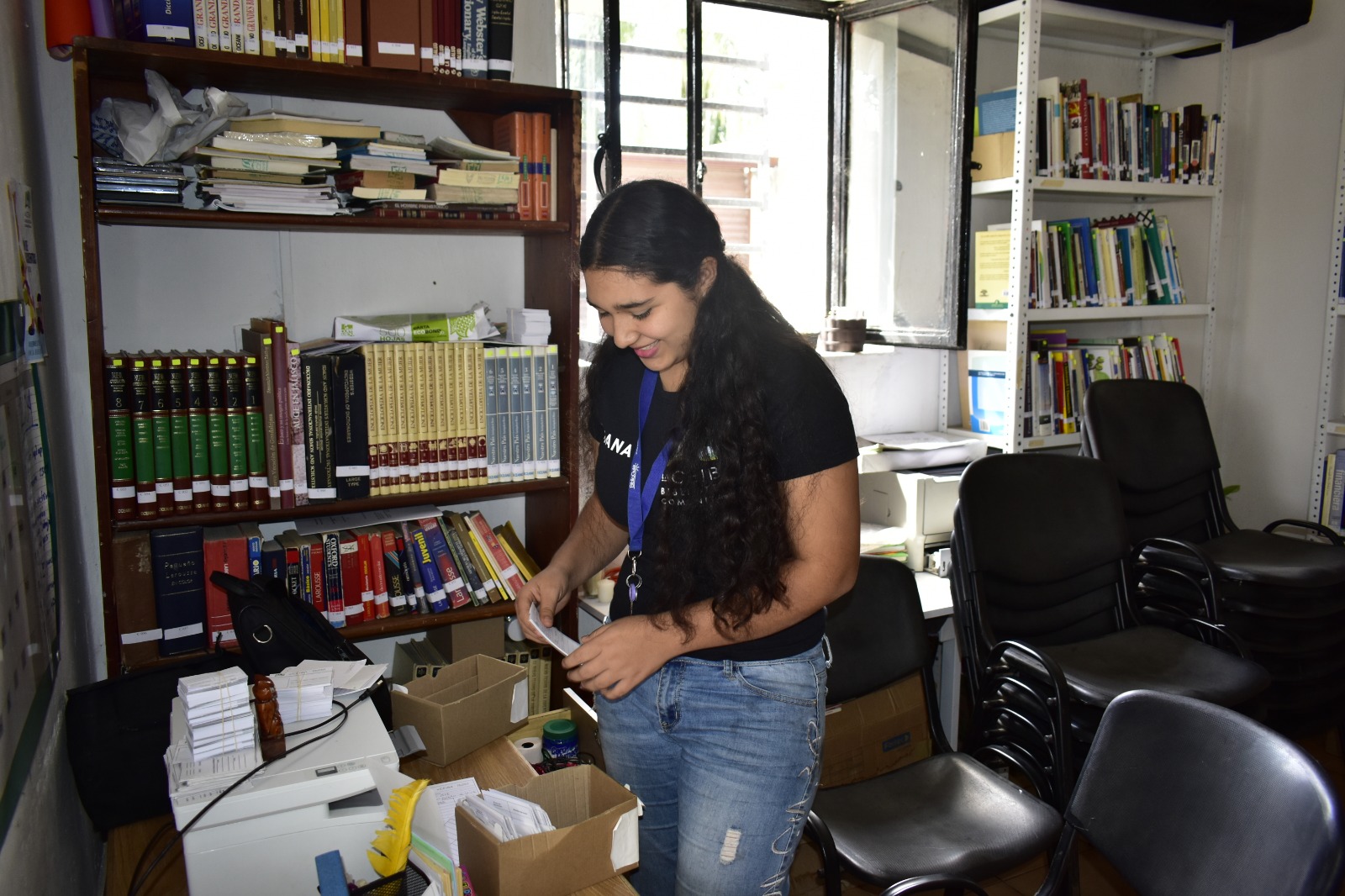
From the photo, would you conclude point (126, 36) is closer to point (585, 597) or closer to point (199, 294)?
point (199, 294)

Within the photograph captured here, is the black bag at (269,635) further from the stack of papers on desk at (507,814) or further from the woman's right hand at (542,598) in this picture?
the stack of papers on desk at (507,814)

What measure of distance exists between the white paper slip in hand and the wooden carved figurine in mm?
388

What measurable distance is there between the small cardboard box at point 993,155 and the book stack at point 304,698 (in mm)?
2464

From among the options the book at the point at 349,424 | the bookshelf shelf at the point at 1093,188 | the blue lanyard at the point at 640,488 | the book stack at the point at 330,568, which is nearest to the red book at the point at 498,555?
the book stack at the point at 330,568

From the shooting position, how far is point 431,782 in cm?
154

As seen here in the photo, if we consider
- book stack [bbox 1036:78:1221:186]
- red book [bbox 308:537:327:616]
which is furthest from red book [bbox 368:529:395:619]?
book stack [bbox 1036:78:1221:186]

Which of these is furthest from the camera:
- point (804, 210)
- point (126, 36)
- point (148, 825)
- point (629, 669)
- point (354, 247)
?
point (804, 210)

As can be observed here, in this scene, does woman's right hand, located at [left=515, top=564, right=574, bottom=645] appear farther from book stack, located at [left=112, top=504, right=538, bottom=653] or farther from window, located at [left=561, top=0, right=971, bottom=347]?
window, located at [left=561, top=0, right=971, bottom=347]

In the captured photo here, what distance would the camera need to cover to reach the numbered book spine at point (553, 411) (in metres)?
2.36

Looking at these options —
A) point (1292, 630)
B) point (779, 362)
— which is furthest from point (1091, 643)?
point (779, 362)

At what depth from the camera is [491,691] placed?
166cm

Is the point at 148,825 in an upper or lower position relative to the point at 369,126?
lower

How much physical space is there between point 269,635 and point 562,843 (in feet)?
2.49

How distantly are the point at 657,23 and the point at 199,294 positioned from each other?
5.15ft
